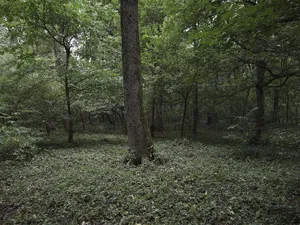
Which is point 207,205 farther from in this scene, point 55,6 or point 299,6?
point 55,6

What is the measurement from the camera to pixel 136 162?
235 inches

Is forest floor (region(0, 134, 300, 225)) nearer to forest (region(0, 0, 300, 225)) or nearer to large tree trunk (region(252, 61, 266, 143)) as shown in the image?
forest (region(0, 0, 300, 225))

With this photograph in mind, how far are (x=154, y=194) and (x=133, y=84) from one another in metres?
3.30

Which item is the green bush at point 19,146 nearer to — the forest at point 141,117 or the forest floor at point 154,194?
the forest at point 141,117

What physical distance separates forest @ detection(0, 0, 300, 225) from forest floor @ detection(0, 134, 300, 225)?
23 mm

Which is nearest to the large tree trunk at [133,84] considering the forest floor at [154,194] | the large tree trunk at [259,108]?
the forest floor at [154,194]

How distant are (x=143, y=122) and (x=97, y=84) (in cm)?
562

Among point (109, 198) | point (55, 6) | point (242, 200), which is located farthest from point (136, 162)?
point (55, 6)

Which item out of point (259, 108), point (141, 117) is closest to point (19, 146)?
point (141, 117)

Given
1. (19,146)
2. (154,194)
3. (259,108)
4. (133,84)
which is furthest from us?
(259,108)

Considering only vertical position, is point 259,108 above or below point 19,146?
above

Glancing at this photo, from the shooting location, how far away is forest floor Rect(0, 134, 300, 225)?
10.9ft

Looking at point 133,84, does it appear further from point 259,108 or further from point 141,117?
point 259,108

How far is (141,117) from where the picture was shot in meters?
6.12
